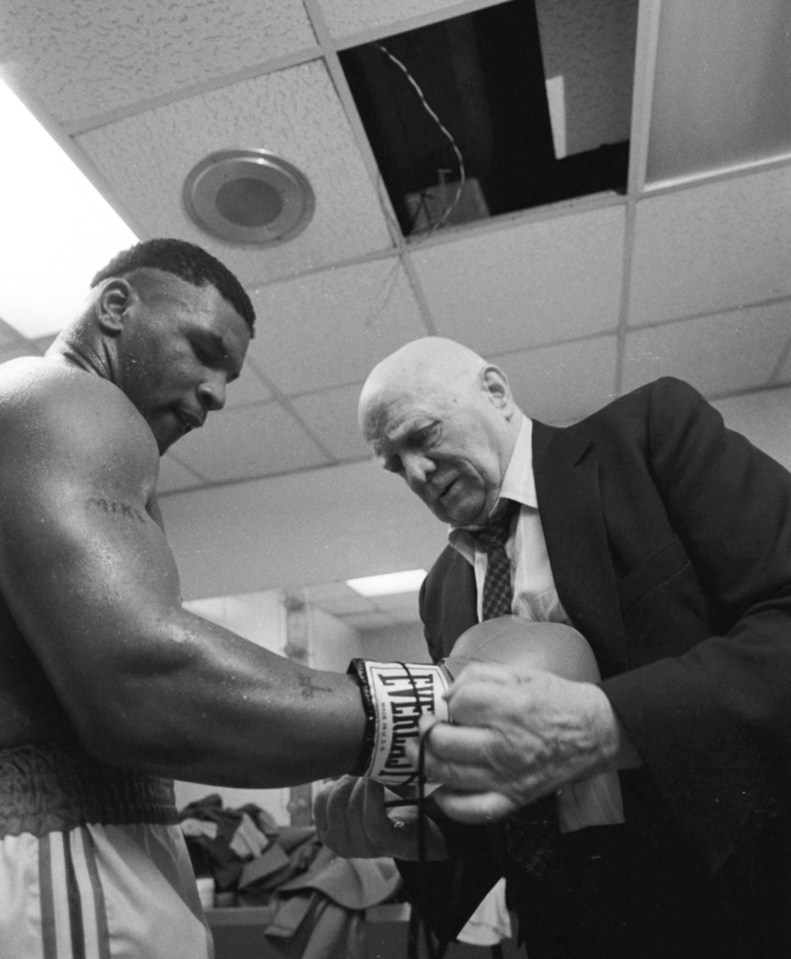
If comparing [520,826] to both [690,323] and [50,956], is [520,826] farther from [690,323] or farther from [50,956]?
[690,323]

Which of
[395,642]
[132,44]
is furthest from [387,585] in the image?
[132,44]

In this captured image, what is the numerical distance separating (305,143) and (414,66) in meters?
0.37

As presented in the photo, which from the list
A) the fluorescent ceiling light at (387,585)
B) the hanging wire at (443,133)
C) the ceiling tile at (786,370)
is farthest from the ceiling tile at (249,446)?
the ceiling tile at (786,370)

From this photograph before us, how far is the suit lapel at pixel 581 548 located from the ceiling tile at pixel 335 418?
7.22ft

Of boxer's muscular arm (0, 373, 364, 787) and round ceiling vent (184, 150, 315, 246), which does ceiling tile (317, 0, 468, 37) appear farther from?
boxer's muscular arm (0, 373, 364, 787)

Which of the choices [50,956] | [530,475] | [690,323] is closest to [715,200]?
[690,323]

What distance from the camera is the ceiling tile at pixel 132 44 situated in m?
1.69

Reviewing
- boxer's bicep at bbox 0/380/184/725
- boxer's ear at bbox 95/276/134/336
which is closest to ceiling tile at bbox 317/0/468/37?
boxer's ear at bbox 95/276/134/336

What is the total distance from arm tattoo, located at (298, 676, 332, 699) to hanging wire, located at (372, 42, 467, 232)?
1752 millimetres

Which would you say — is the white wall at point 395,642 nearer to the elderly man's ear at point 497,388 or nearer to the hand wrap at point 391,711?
the elderly man's ear at point 497,388

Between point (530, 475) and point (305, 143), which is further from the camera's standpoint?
point (305, 143)

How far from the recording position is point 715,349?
3271mm

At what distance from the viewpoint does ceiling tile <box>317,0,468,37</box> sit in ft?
5.69

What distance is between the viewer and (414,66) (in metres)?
1.95
